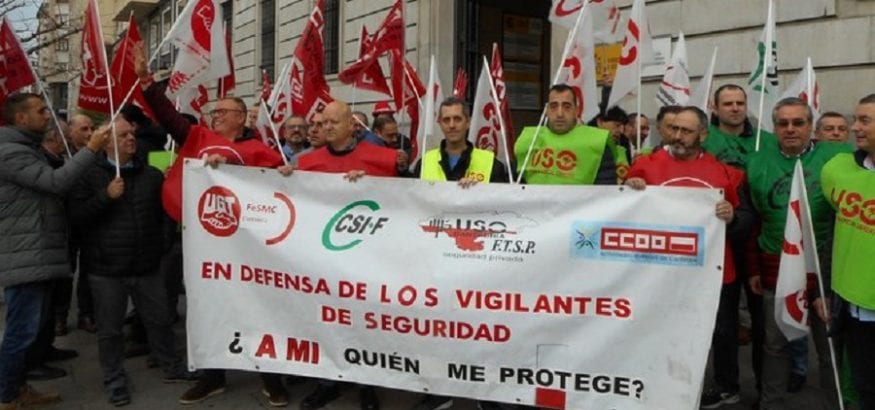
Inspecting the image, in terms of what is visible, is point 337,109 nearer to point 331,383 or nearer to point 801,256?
point 331,383

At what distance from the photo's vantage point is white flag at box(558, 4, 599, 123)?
16.6ft

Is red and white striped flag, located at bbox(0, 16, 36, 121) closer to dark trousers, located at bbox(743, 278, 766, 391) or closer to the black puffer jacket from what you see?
the black puffer jacket

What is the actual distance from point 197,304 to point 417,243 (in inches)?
56.1

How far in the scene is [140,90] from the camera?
16.7 feet

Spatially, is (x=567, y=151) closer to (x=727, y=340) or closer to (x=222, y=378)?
(x=727, y=340)

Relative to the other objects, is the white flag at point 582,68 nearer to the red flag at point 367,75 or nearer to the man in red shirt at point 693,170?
the man in red shirt at point 693,170

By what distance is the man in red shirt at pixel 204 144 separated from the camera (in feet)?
15.8

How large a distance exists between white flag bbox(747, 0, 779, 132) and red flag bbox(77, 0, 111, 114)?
4.35m

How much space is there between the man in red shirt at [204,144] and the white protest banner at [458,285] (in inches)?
11.1

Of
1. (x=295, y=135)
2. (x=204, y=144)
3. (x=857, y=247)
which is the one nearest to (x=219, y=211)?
(x=204, y=144)

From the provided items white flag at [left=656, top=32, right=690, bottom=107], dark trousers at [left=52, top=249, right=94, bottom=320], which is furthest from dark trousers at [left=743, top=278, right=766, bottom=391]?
dark trousers at [left=52, top=249, right=94, bottom=320]

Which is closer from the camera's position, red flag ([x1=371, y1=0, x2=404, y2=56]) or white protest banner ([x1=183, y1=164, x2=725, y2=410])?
white protest banner ([x1=183, y1=164, x2=725, y2=410])

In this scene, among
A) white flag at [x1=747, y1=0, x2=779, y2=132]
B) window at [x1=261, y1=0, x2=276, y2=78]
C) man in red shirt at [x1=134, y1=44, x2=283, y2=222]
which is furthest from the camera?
window at [x1=261, y1=0, x2=276, y2=78]

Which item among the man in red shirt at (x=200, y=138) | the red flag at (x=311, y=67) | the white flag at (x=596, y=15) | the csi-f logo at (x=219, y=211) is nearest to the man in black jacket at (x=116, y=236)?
the man in red shirt at (x=200, y=138)
